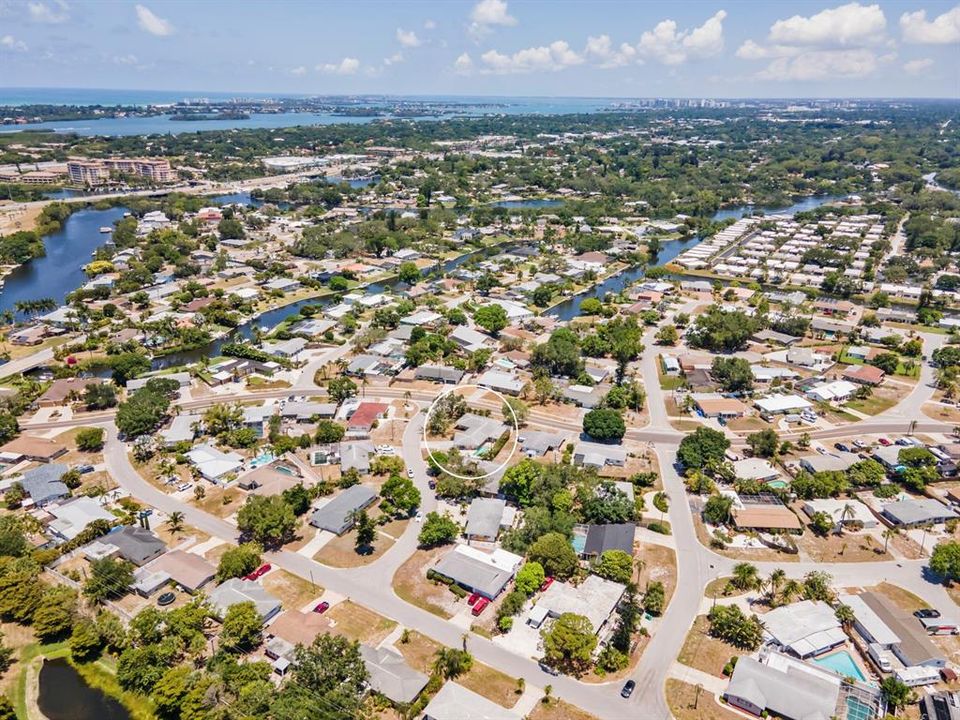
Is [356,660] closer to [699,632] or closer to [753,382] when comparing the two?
[699,632]

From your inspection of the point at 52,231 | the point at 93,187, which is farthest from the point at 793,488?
the point at 93,187

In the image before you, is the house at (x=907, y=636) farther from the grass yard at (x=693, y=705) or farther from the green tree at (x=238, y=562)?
the green tree at (x=238, y=562)

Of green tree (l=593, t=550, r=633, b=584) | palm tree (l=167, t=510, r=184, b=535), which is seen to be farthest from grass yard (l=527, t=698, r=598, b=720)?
palm tree (l=167, t=510, r=184, b=535)

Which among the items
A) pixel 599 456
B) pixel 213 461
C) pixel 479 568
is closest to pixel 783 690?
pixel 479 568

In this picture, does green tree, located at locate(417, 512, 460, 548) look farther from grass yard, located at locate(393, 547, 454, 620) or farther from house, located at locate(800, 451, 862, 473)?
house, located at locate(800, 451, 862, 473)

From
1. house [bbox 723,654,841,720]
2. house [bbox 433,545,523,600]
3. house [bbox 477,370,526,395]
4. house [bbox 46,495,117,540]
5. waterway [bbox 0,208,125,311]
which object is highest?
waterway [bbox 0,208,125,311]

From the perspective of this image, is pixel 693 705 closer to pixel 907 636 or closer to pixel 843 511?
pixel 907 636

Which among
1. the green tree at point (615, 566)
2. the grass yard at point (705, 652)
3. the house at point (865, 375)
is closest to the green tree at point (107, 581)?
the green tree at point (615, 566)
